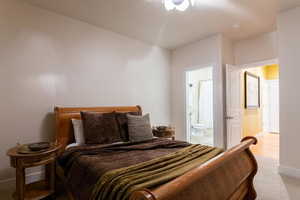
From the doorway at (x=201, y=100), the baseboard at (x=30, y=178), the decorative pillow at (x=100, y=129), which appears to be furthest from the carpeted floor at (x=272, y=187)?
the doorway at (x=201, y=100)

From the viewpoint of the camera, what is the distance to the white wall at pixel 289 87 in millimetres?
2670

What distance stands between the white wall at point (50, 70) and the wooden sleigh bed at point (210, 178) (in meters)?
0.31

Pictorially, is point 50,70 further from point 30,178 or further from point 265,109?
point 265,109

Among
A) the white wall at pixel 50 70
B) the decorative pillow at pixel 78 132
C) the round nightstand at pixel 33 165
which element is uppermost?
the white wall at pixel 50 70

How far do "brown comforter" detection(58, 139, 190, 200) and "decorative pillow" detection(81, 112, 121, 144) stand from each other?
281 mm

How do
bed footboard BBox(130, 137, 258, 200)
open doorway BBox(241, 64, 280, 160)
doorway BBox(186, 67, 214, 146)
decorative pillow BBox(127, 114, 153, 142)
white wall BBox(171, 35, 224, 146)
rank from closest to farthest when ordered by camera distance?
1. bed footboard BBox(130, 137, 258, 200)
2. decorative pillow BBox(127, 114, 153, 142)
3. white wall BBox(171, 35, 224, 146)
4. open doorway BBox(241, 64, 280, 160)
5. doorway BBox(186, 67, 214, 146)

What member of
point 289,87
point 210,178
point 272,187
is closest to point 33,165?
point 210,178

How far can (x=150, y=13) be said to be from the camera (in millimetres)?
2816

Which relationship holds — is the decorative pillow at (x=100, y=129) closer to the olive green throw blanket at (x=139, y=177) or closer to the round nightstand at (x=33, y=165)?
the round nightstand at (x=33, y=165)

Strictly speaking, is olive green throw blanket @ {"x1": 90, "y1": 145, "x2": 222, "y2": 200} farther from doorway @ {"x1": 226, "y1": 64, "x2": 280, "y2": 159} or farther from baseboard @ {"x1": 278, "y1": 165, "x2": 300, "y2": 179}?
doorway @ {"x1": 226, "y1": 64, "x2": 280, "y2": 159}

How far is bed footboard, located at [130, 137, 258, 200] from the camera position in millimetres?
824

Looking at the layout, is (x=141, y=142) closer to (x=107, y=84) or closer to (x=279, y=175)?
(x=107, y=84)

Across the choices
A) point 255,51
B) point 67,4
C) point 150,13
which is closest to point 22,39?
point 67,4

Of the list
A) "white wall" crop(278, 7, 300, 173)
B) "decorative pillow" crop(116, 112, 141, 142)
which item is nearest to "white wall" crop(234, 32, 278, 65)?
"white wall" crop(278, 7, 300, 173)
